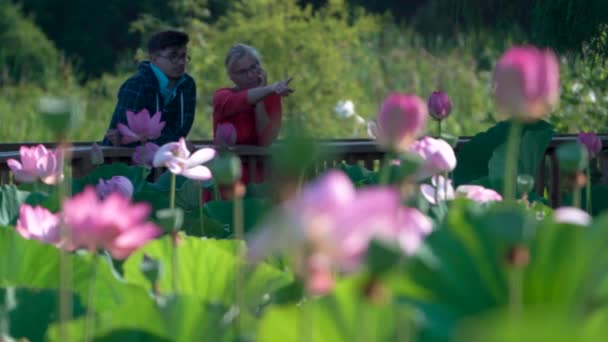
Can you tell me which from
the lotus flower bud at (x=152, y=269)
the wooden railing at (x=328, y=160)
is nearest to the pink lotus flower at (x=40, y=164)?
the lotus flower bud at (x=152, y=269)

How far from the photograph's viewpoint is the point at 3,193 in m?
2.14

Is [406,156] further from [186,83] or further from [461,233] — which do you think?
[186,83]

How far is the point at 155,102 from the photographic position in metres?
4.95

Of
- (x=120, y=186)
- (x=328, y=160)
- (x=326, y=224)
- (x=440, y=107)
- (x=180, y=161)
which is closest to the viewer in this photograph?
(x=326, y=224)

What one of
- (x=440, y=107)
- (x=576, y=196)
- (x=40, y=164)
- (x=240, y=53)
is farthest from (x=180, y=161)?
(x=240, y=53)

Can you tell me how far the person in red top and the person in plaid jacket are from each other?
0.19 m

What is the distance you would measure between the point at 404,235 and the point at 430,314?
0.61ft

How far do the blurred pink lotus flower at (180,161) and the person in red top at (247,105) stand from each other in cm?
273

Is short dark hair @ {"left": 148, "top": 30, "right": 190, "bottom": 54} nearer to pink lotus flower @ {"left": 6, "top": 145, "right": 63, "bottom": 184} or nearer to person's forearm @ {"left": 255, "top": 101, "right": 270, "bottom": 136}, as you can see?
person's forearm @ {"left": 255, "top": 101, "right": 270, "bottom": 136}

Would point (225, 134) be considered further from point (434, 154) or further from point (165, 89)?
point (434, 154)

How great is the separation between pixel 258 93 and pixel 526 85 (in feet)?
12.6

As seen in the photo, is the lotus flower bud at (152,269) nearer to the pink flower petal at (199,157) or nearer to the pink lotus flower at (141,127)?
the pink flower petal at (199,157)

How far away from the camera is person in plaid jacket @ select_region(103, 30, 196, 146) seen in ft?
16.2

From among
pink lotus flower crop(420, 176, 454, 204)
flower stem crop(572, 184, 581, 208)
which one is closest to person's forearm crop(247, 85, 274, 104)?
pink lotus flower crop(420, 176, 454, 204)
